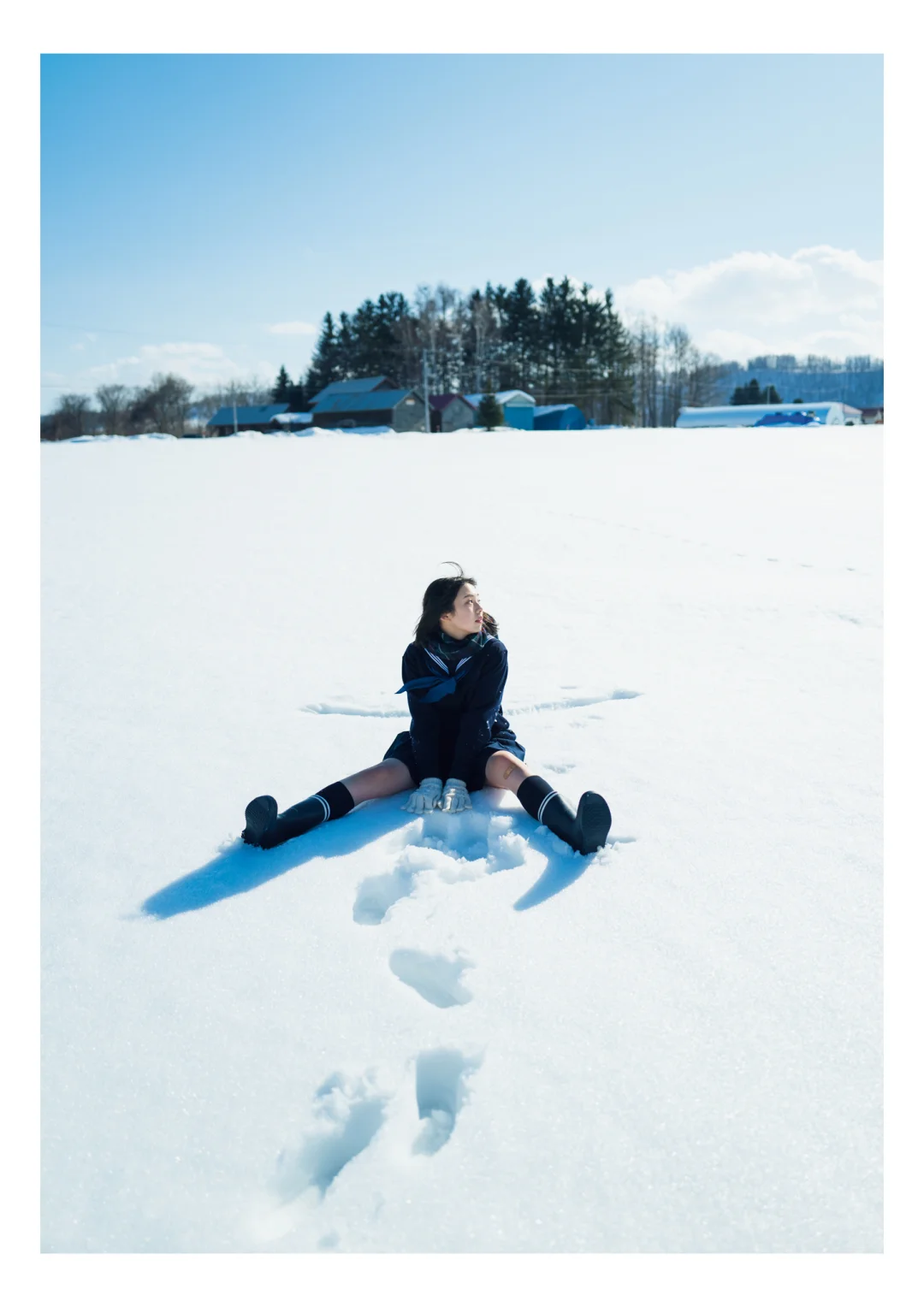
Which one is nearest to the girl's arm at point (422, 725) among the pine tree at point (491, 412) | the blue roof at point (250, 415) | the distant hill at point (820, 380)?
the pine tree at point (491, 412)

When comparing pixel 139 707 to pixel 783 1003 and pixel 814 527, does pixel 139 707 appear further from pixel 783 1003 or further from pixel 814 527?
pixel 814 527

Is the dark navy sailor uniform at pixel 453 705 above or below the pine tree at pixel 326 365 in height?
below

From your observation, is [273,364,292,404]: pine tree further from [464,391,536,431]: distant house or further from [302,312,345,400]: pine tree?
[464,391,536,431]: distant house

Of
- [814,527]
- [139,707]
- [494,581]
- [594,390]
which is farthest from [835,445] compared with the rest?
[594,390]

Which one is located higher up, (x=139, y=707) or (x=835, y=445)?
(x=835, y=445)

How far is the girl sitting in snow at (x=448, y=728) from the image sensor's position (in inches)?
104

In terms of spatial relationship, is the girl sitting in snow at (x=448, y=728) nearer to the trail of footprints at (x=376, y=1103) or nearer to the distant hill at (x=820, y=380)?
the trail of footprints at (x=376, y=1103)

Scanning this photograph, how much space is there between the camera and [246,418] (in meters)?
57.7

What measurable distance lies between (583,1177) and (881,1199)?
1.61ft

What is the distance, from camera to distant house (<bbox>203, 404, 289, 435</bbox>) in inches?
2200

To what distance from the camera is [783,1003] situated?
1.79 meters

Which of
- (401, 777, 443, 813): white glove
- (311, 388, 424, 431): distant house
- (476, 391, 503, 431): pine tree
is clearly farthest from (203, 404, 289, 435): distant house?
(401, 777, 443, 813): white glove

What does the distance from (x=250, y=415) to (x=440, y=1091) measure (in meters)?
60.7

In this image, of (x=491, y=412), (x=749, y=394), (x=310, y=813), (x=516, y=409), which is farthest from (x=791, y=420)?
(x=310, y=813)
